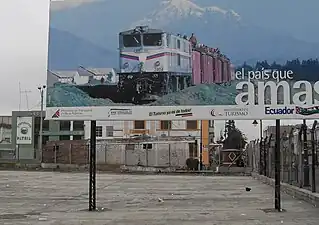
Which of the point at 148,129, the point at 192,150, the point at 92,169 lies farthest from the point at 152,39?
the point at 148,129

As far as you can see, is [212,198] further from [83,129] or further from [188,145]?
[83,129]

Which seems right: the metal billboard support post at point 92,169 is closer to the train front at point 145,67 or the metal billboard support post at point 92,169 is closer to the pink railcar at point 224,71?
the train front at point 145,67

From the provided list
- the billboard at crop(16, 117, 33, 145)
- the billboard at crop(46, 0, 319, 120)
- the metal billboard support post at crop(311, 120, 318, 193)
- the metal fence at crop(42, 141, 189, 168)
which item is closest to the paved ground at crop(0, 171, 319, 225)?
the metal billboard support post at crop(311, 120, 318, 193)

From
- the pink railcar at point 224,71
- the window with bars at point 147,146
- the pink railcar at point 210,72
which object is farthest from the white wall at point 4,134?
the pink railcar at point 224,71

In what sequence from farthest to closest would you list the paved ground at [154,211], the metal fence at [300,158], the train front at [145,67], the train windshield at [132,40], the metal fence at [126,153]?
the metal fence at [126,153] → the metal fence at [300,158] → the train windshield at [132,40] → the train front at [145,67] → the paved ground at [154,211]

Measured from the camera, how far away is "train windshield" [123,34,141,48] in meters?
15.6

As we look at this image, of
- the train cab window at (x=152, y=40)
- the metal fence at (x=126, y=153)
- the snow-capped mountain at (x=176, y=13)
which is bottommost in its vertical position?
the metal fence at (x=126, y=153)

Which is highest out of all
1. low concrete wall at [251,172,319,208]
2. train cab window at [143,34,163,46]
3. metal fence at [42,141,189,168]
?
train cab window at [143,34,163,46]

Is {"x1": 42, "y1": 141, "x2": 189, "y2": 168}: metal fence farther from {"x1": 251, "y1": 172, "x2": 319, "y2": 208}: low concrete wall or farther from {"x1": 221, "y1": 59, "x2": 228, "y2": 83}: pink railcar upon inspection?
{"x1": 221, "y1": 59, "x2": 228, "y2": 83}: pink railcar

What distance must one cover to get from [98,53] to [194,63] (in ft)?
8.53

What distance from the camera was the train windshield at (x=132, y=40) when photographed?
15.6 metres

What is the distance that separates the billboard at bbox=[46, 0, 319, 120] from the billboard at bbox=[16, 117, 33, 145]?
81086 millimetres

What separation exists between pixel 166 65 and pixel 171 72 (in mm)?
222

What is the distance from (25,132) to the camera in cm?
9525
